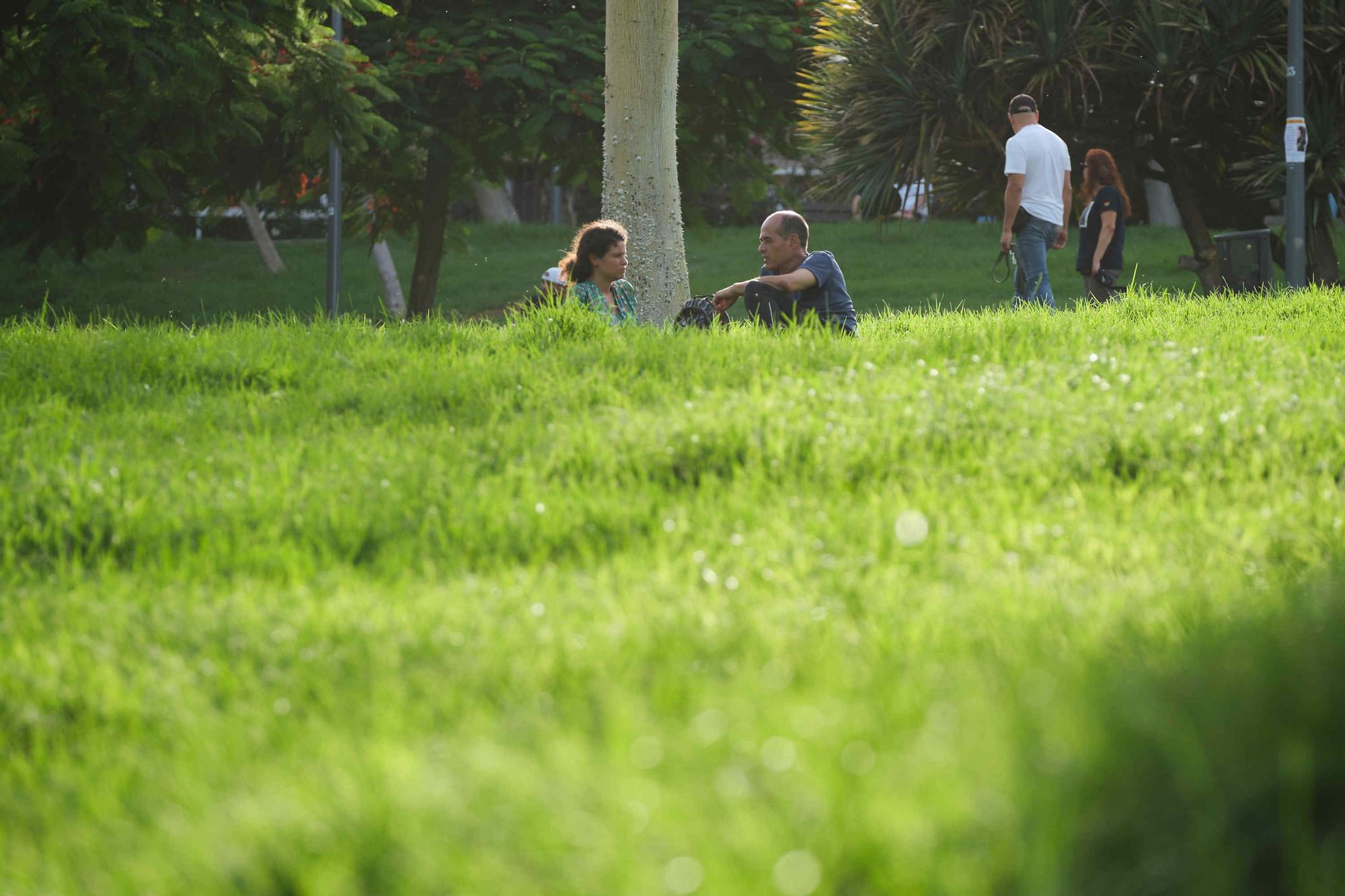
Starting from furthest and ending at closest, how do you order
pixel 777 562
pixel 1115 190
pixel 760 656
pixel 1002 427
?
pixel 1115 190
pixel 1002 427
pixel 777 562
pixel 760 656

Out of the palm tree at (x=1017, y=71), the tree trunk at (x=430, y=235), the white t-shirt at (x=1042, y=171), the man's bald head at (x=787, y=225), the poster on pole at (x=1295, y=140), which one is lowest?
the tree trunk at (x=430, y=235)

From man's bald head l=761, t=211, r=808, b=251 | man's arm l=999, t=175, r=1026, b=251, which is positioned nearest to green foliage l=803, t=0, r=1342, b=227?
man's arm l=999, t=175, r=1026, b=251

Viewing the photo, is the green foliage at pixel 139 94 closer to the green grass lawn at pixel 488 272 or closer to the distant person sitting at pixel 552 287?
the distant person sitting at pixel 552 287

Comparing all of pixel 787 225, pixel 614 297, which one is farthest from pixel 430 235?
pixel 787 225

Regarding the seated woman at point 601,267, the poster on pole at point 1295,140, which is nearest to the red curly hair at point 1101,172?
the poster on pole at point 1295,140

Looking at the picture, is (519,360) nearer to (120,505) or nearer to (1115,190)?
(120,505)

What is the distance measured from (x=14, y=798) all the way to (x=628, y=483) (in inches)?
88.8

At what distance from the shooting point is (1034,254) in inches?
444

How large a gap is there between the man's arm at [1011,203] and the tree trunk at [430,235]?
7.88 meters

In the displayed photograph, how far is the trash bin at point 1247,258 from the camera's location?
14.7m

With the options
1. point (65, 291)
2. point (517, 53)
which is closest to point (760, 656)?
point (517, 53)

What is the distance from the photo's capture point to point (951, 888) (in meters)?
1.79

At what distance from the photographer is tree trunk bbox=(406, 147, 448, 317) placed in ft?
55.1

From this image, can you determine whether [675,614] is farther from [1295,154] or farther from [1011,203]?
[1295,154]
